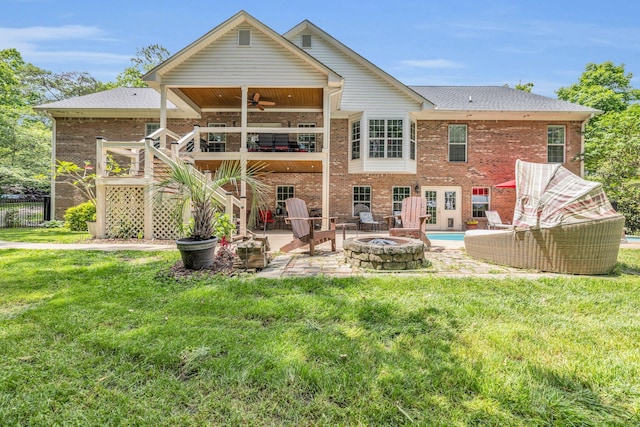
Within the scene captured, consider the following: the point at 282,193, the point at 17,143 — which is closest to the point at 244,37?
the point at 282,193

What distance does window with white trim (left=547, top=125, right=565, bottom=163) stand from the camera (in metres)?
13.2

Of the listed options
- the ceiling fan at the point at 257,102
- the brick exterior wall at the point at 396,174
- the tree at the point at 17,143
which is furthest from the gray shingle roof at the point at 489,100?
the tree at the point at 17,143

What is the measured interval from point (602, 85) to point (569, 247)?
26186 mm

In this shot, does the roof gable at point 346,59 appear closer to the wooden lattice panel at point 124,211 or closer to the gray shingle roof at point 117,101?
the gray shingle roof at point 117,101

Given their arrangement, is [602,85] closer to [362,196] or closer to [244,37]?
[362,196]

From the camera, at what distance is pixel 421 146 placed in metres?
13.3

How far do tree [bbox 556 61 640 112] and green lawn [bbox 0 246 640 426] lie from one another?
23.2m

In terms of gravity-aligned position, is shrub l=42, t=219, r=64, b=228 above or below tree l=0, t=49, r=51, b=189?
below

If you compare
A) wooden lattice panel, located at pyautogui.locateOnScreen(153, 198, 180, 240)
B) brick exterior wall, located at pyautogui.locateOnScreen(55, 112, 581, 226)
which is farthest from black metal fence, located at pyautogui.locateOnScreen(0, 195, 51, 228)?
wooden lattice panel, located at pyautogui.locateOnScreen(153, 198, 180, 240)

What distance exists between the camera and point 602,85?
21.7m

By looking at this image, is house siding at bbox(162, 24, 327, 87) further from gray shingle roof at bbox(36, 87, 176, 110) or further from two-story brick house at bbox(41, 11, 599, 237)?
gray shingle roof at bbox(36, 87, 176, 110)

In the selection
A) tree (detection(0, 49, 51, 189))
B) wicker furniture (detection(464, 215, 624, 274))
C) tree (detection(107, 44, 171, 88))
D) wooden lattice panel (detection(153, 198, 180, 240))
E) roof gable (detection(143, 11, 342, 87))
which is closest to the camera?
wicker furniture (detection(464, 215, 624, 274))

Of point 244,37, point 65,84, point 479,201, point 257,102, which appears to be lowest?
point 479,201

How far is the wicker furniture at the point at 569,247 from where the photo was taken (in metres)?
4.56
